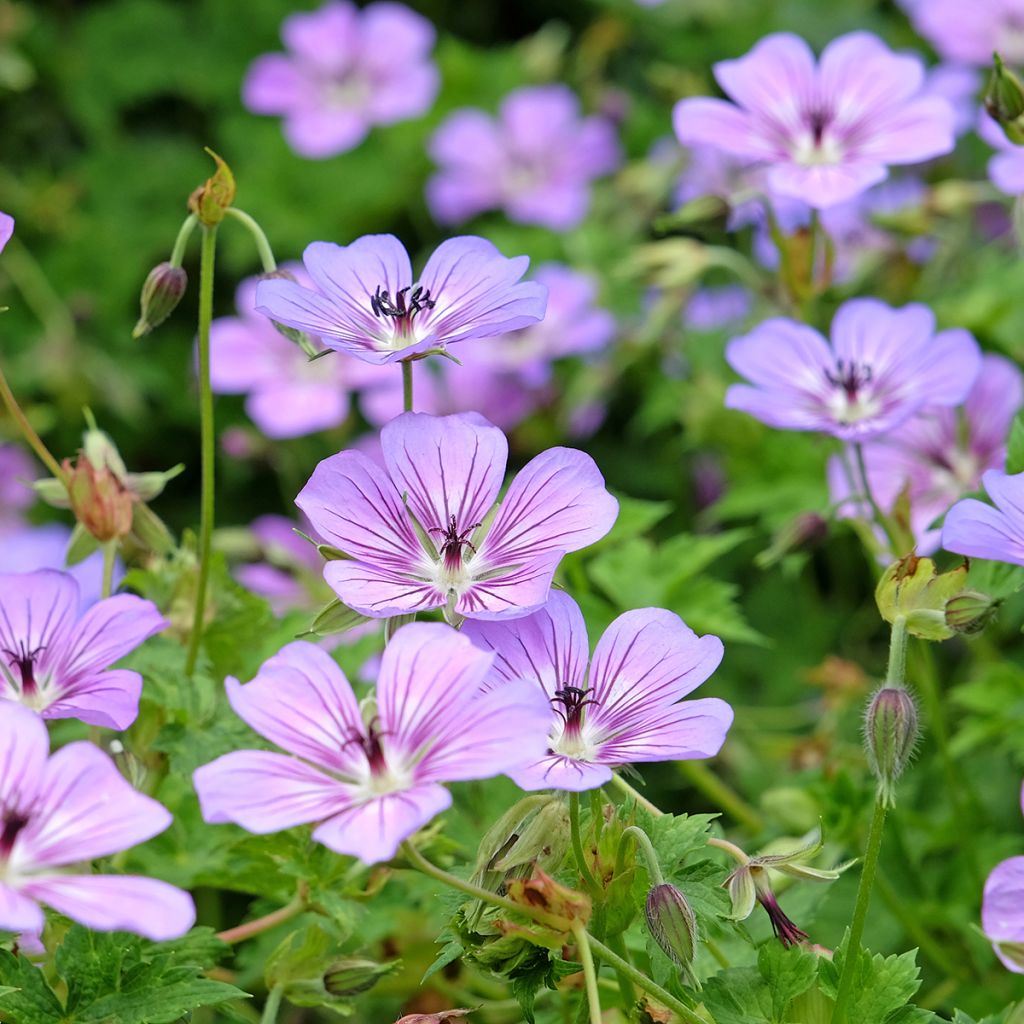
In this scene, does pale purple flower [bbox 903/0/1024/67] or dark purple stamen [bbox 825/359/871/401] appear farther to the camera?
pale purple flower [bbox 903/0/1024/67]

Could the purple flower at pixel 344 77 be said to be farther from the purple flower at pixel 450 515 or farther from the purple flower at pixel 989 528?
the purple flower at pixel 989 528

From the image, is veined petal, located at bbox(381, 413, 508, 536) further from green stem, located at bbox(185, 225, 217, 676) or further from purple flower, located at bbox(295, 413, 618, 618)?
green stem, located at bbox(185, 225, 217, 676)

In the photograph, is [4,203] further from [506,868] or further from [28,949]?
[506,868]

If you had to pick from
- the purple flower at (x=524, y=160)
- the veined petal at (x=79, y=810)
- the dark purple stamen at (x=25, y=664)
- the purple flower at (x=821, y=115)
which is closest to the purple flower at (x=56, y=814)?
the veined petal at (x=79, y=810)

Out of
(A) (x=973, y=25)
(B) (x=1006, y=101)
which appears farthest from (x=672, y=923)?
(A) (x=973, y=25)

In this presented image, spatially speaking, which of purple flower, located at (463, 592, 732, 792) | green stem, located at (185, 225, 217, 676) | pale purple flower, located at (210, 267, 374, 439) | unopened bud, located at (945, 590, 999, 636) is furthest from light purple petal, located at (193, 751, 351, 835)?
pale purple flower, located at (210, 267, 374, 439)
